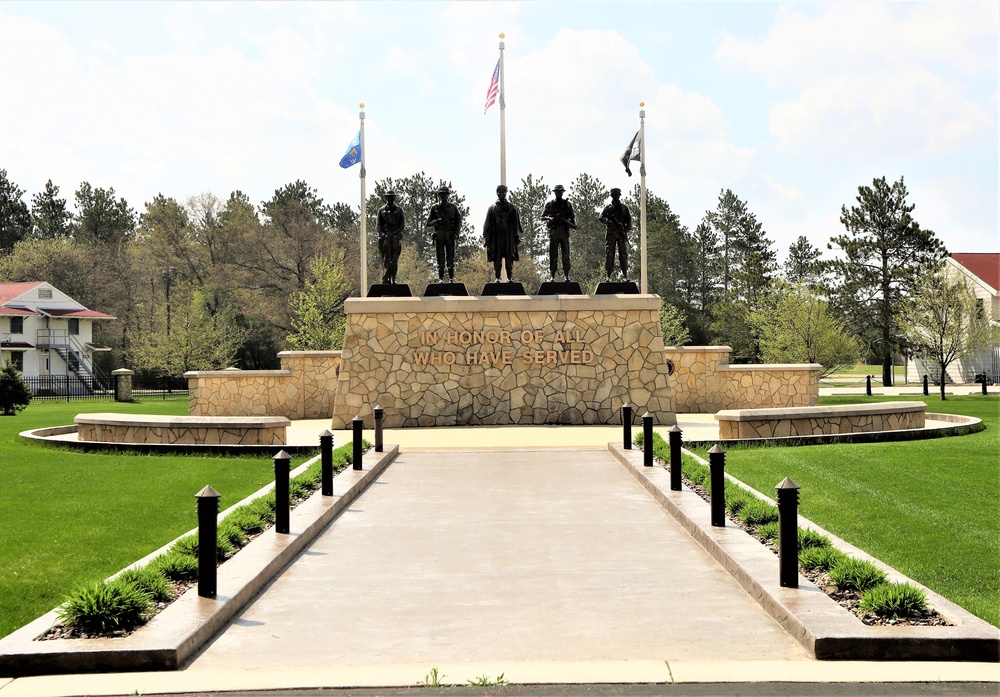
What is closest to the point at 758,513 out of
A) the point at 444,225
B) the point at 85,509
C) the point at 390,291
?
the point at 85,509

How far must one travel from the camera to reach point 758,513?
9492mm

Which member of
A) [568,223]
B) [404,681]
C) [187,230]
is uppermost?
[187,230]

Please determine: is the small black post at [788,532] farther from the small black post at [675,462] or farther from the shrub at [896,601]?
the small black post at [675,462]

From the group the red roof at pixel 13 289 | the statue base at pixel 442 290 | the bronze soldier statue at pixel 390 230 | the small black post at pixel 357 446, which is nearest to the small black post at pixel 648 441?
the small black post at pixel 357 446

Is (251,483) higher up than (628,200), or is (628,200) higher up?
(628,200)

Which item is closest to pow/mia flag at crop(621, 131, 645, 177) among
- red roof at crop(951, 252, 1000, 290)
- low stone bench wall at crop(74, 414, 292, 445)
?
low stone bench wall at crop(74, 414, 292, 445)

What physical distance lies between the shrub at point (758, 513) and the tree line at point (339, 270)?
3891cm

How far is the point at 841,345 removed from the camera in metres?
48.6

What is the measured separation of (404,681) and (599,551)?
3.79 meters

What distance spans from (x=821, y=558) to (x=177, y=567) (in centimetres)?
499

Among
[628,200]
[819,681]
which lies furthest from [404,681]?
[628,200]

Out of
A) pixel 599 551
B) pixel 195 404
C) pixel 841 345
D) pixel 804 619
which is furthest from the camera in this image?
pixel 841 345

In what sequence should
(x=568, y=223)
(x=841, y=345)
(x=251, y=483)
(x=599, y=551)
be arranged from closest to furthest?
(x=599, y=551)
(x=251, y=483)
(x=568, y=223)
(x=841, y=345)

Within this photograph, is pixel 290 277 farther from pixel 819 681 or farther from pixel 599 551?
pixel 819 681
